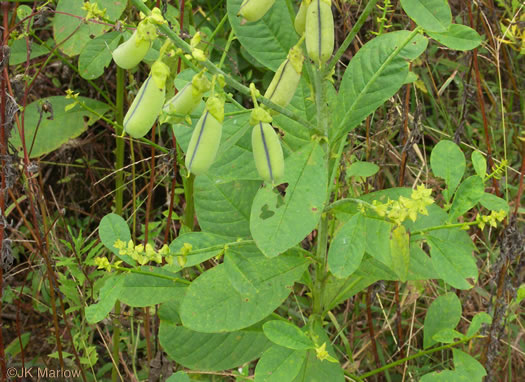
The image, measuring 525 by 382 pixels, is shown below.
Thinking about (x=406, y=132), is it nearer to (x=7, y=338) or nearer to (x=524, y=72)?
(x=524, y=72)

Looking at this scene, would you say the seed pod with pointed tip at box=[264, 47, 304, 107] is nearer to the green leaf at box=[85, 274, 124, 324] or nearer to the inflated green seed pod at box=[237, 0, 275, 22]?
the inflated green seed pod at box=[237, 0, 275, 22]

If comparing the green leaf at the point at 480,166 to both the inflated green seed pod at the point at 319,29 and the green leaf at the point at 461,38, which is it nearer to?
the green leaf at the point at 461,38

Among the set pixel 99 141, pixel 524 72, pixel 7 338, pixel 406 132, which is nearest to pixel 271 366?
pixel 406 132

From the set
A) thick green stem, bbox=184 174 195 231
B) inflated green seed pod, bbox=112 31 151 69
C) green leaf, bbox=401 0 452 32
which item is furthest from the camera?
thick green stem, bbox=184 174 195 231

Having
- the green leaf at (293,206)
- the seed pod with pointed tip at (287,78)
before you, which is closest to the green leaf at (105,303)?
the green leaf at (293,206)

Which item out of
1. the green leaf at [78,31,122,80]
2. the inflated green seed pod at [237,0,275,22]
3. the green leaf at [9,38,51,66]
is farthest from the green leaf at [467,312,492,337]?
the green leaf at [9,38,51,66]
